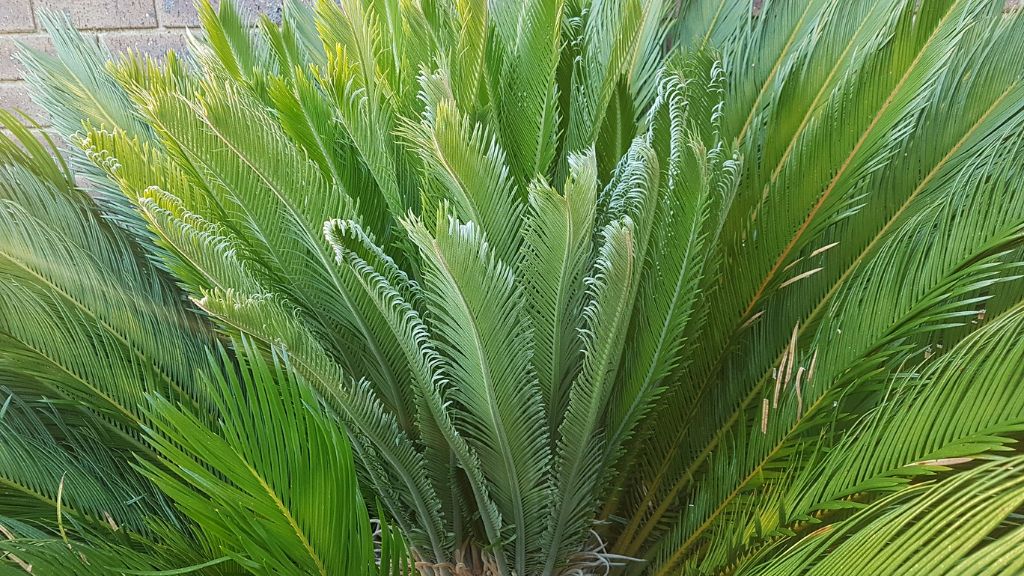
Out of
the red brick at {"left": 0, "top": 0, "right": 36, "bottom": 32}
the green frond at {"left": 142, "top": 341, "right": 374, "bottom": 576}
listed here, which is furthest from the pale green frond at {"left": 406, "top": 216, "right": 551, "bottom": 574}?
the red brick at {"left": 0, "top": 0, "right": 36, "bottom": 32}

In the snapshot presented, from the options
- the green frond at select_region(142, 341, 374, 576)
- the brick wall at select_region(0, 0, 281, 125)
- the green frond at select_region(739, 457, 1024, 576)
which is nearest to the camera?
the green frond at select_region(739, 457, 1024, 576)

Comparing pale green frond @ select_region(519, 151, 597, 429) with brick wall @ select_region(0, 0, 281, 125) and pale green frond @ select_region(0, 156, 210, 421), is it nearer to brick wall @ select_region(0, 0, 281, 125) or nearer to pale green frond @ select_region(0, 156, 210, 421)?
pale green frond @ select_region(0, 156, 210, 421)

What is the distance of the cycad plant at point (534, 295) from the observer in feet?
1.66

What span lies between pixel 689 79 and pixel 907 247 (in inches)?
10.5

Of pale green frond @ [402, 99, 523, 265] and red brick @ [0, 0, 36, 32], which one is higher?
red brick @ [0, 0, 36, 32]

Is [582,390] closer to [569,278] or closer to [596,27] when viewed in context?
[569,278]

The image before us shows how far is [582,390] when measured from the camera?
2.01 ft

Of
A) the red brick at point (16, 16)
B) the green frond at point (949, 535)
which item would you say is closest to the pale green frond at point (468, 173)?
the green frond at point (949, 535)

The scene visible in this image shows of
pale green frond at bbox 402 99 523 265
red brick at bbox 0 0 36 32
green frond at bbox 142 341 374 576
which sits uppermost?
red brick at bbox 0 0 36 32

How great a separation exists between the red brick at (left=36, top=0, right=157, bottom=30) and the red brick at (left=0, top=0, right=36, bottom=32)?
0.04m

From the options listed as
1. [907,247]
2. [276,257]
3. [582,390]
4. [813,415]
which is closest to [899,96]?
[907,247]

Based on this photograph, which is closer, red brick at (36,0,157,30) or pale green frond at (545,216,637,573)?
pale green frond at (545,216,637,573)

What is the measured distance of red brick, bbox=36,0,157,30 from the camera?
1.26 meters

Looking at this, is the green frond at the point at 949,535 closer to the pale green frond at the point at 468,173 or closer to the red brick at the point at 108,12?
the pale green frond at the point at 468,173
